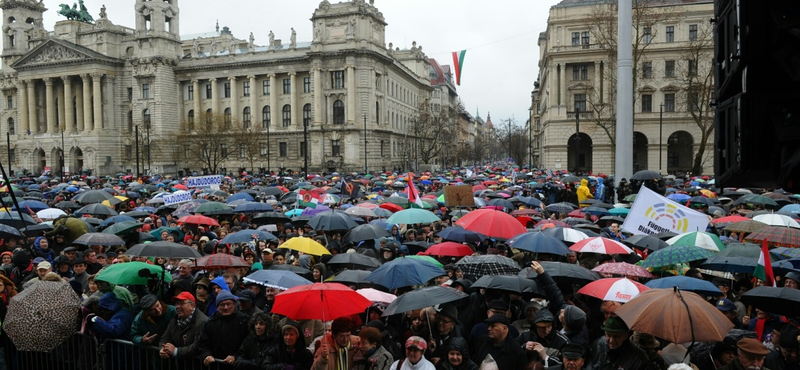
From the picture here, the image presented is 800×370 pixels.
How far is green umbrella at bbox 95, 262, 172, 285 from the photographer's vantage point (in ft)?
26.1

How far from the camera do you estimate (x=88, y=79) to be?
83562mm

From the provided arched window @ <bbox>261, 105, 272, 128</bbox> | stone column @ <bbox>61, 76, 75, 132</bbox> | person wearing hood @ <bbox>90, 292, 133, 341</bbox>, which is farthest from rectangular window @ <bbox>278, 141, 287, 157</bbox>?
person wearing hood @ <bbox>90, 292, 133, 341</bbox>

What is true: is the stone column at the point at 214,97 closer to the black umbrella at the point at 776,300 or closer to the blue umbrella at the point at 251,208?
the blue umbrella at the point at 251,208

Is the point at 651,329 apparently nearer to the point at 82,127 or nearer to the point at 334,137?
the point at 334,137

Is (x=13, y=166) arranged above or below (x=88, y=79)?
below

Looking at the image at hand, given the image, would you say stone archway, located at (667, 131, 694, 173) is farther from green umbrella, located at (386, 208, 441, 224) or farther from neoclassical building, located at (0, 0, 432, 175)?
green umbrella, located at (386, 208, 441, 224)

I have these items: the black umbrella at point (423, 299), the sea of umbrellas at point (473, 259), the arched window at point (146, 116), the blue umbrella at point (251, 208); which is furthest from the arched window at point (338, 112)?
the black umbrella at point (423, 299)

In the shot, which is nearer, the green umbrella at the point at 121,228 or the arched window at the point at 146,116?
the green umbrella at the point at 121,228

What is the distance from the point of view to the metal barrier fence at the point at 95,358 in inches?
282

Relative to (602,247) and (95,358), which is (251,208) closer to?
(95,358)

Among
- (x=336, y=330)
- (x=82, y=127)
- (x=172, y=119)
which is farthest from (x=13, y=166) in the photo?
(x=336, y=330)

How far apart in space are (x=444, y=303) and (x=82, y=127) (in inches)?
3563

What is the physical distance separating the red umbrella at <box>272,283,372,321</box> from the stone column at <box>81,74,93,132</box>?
87.0 metres

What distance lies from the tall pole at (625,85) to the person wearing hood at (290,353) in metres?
13.8
